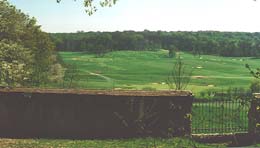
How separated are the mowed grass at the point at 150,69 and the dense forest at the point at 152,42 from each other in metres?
2.35

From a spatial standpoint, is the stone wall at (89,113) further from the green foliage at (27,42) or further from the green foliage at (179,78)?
the green foliage at (179,78)

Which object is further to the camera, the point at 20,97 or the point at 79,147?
the point at 20,97

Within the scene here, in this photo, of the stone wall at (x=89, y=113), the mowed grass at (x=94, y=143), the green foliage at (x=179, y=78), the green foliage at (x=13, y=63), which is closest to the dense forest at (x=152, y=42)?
the green foliage at (x=179, y=78)

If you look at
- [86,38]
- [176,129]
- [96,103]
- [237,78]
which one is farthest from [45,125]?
[86,38]

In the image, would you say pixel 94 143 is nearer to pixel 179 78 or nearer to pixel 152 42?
pixel 179 78

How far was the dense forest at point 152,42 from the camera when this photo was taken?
129750 mm

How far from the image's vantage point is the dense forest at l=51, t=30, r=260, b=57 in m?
130

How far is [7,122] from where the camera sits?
635 inches

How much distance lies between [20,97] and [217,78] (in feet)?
301

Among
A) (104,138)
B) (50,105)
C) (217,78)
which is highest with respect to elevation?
(50,105)

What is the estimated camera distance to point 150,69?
123m

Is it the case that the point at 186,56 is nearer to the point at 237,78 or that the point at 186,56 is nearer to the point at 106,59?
the point at 106,59

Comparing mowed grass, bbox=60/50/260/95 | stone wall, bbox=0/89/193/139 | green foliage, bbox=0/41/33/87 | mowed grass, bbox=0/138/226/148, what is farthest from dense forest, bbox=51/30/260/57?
mowed grass, bbox=0/138/226/148

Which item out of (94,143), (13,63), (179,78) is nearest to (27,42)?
(13,63)
